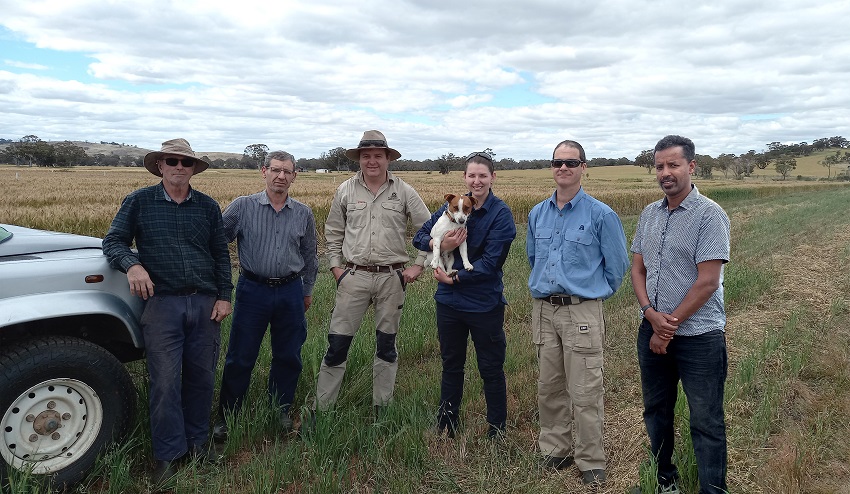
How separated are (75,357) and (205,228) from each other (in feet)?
3.76

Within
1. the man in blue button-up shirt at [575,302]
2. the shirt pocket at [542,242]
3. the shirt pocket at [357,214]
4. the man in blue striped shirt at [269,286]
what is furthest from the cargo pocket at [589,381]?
the man in blue striped shirt at [269,286]

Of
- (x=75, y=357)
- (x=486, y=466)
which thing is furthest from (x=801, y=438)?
(x=75, y=357)

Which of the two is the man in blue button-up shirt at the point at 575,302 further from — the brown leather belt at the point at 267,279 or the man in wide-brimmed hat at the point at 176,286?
the man in wide-brimmed hat at the point at 176,286

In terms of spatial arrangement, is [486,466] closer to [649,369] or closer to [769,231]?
[649,369]

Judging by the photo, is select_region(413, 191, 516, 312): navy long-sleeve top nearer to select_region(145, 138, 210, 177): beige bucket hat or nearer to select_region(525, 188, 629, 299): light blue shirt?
select_region(525, 188, 629, 299): light blue shirt

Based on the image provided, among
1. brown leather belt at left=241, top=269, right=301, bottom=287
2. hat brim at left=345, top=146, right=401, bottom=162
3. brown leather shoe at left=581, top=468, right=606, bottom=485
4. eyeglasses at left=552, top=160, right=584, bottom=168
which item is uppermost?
hat brim at left=345, top=146, right=401, bottom=162

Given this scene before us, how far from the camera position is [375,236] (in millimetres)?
4516

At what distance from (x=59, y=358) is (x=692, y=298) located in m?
3.61

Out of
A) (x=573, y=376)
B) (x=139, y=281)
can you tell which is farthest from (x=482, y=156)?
(x=139, y=281)

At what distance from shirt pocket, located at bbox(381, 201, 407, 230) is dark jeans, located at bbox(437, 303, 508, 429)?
2.66 feet

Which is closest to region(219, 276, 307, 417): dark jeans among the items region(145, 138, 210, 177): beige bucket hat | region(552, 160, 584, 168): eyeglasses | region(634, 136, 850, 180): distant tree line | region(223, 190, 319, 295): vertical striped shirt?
region(223, 190, 319, 295): vertical striped shirt

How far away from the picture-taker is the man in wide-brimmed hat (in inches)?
140

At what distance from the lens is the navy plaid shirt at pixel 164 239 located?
3.62 meters

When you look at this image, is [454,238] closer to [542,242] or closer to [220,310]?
[542,242]
